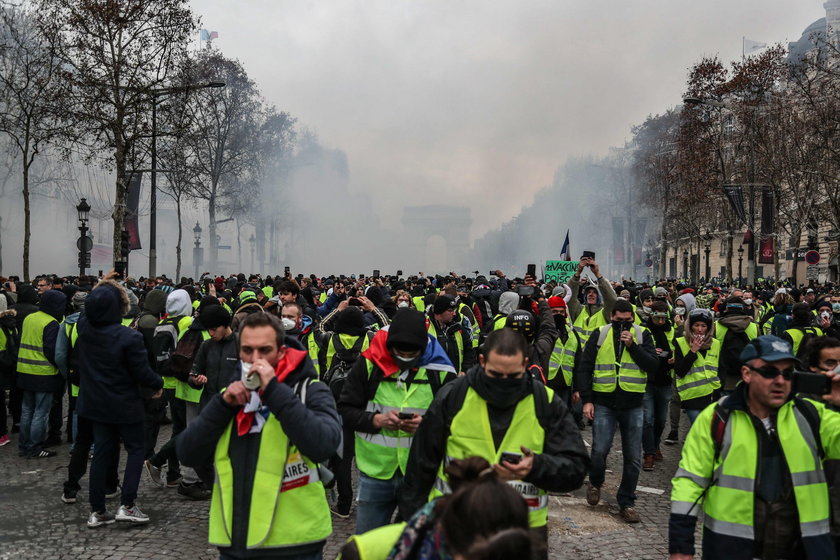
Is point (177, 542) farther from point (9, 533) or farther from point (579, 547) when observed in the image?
point (579, 547)

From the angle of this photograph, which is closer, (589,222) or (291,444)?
(291,444)

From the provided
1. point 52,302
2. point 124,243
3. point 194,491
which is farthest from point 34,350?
point 124,243

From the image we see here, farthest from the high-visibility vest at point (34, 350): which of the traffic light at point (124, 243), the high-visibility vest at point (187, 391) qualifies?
the traffic light at point (124, 243)

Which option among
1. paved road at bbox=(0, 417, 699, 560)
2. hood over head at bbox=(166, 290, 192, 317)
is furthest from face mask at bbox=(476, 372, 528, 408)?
hood over head at bbox=(166, 290, 192, 317)

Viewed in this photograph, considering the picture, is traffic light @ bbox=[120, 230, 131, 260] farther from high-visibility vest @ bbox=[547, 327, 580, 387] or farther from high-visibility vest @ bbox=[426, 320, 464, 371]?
high-visibility vest @ bbox=[426, 320, 464, 371]

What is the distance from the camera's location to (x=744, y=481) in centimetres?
329

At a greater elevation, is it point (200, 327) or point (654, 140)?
point (654, 140)

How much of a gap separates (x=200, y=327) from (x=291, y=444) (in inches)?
147

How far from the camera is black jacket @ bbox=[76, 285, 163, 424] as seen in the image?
229 inches

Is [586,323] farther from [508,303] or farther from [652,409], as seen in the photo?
[508,303]

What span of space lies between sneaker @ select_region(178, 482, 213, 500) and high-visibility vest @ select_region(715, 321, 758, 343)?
4.95 m

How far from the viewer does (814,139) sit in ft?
99.2

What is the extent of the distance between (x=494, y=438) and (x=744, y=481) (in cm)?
103

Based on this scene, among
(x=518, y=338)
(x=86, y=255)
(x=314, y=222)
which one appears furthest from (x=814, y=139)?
(x=314, y=222)
